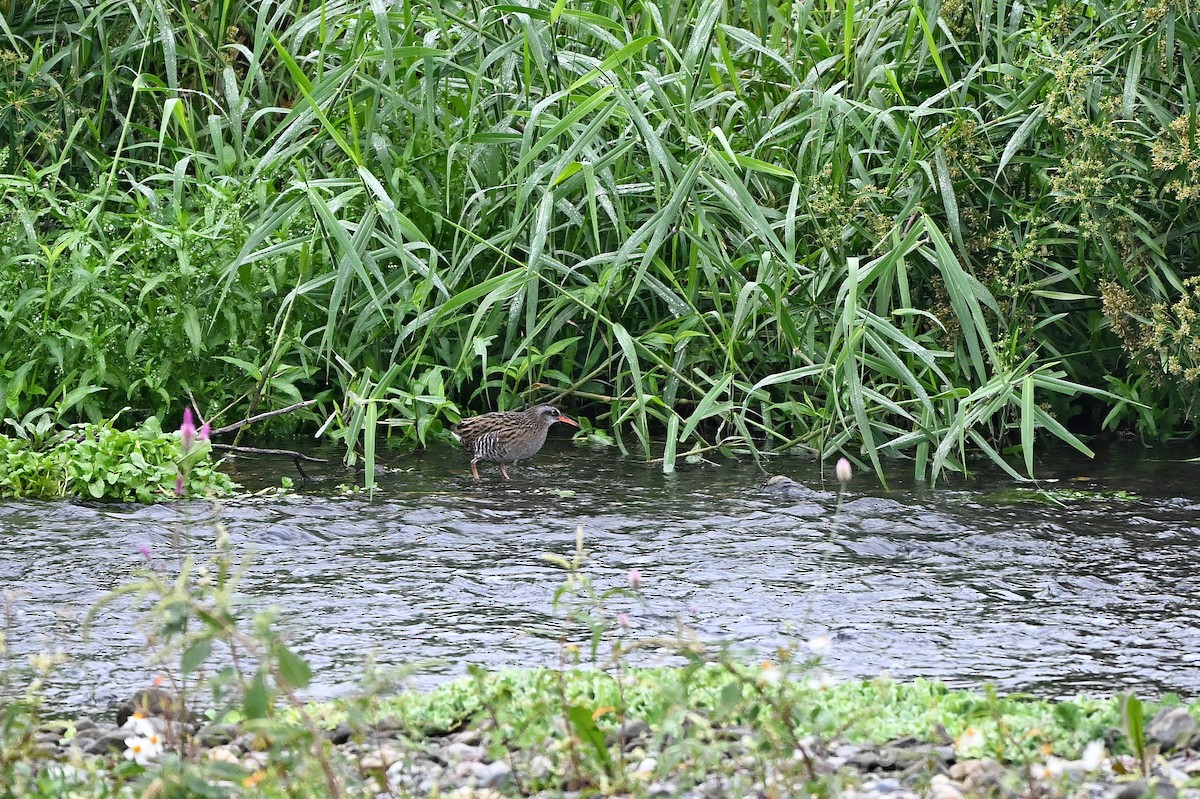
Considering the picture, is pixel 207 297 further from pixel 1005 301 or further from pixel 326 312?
pixel 1005 301

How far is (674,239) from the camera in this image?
7.73 metres

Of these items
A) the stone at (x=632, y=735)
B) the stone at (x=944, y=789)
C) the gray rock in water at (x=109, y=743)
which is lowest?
the gray rock in water at (x=109, y=743)

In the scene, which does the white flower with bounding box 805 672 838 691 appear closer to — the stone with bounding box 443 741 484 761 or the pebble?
the pebble

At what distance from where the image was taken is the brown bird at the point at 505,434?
7.19 m

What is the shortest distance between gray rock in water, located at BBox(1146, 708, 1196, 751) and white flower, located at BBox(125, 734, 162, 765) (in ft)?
7.15

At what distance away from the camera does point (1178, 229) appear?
7406 millimetres

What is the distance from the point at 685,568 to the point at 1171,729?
2.39 meters

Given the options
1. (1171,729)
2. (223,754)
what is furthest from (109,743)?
(1171,729)

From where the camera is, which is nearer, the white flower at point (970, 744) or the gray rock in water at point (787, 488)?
the white flower at point (970, 744)

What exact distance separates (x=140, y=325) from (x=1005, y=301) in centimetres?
429

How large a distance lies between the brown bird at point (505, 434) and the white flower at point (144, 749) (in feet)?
12.7

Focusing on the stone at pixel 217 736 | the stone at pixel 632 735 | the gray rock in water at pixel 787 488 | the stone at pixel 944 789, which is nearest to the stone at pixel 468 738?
the stone at pixel 632 735

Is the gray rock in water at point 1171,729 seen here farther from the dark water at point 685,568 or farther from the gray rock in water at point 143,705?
the gray rock in water at point 143,705

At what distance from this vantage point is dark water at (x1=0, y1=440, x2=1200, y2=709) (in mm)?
4633
